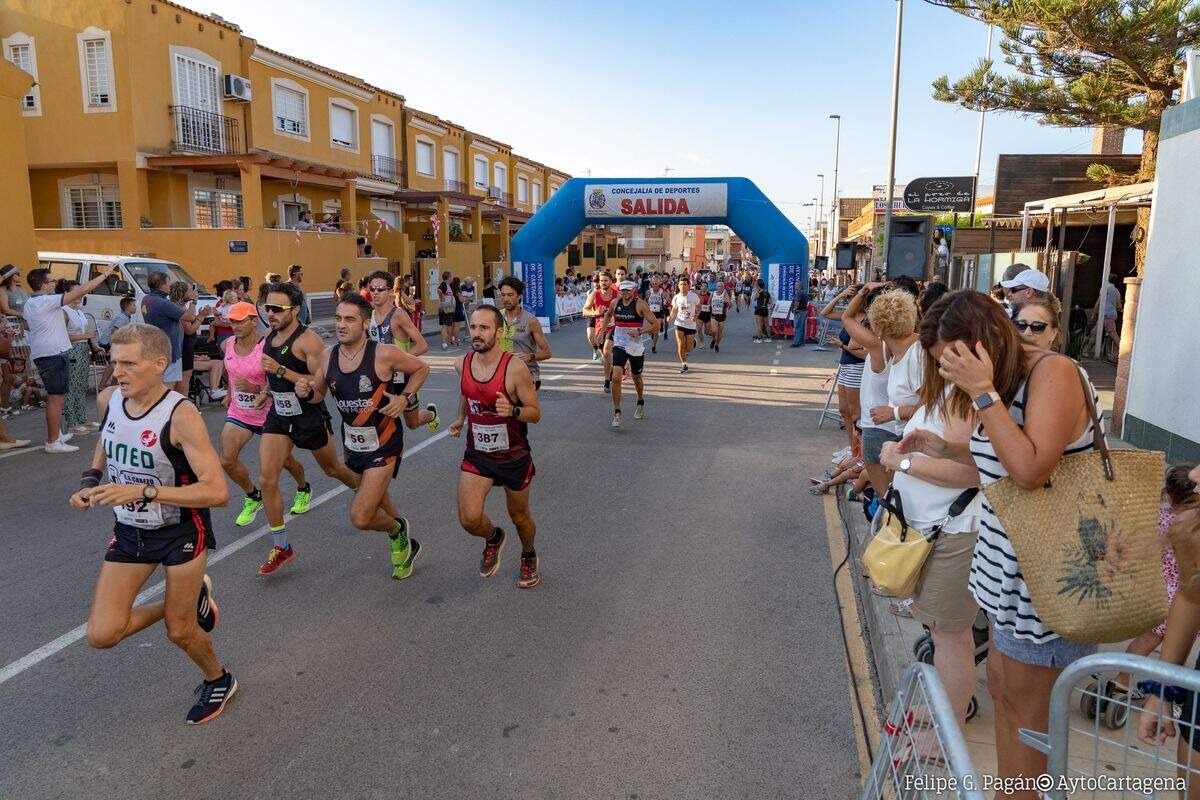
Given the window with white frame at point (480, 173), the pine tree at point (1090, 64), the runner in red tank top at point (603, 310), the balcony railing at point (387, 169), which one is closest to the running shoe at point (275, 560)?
the runner in red tank top at point (603, 310)

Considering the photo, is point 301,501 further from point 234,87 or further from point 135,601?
point 234,87

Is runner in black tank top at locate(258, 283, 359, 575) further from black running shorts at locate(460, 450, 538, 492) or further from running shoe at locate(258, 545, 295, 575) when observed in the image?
black running shorts at locate(460, 450, 538, 492)

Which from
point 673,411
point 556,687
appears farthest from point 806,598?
point 673,411

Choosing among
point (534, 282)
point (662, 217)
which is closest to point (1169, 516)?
point (662, 217)

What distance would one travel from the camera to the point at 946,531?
316 cm

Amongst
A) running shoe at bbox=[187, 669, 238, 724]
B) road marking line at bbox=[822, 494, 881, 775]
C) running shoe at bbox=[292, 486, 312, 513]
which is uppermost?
running shoe at bbox=[292, 486, 312, 513]

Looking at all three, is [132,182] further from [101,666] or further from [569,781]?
[569,781]

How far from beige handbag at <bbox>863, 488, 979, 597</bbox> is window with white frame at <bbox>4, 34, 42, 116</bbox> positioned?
2653 cm

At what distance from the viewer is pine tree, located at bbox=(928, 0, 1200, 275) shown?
12109mm

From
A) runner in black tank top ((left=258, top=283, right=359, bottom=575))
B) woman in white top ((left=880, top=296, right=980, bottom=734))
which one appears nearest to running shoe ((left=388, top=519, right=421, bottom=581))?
runner in black tank top ((left=258, top=283, right=359, bottom=575))

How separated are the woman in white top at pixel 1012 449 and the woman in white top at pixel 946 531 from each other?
39cm

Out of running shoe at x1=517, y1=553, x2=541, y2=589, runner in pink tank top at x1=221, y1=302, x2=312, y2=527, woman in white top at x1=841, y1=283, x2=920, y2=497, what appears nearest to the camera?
woman in white top at x1=841, y1=283, x2=920, y2=497

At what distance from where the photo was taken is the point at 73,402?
9.45 meters

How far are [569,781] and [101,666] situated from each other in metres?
2.57
